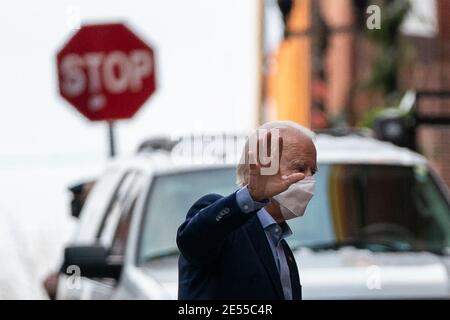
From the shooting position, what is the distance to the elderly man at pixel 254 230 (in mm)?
2676

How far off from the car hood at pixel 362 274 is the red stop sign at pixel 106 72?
14.7 ft

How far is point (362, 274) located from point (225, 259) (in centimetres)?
250

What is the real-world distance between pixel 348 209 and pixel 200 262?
2.69m

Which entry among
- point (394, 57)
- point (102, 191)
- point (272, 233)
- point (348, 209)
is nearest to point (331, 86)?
point (394, 57)

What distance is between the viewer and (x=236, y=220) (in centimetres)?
271

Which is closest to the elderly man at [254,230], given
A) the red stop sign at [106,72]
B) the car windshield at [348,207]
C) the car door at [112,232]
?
the car windshield at [348,207]

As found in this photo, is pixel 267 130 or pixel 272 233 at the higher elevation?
pixel 267 130

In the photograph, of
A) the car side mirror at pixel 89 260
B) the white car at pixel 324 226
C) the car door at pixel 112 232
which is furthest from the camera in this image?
the car door at pixel 112 232

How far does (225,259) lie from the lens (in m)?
2.81

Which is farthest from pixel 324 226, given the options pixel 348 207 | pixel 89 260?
pixel 89 260

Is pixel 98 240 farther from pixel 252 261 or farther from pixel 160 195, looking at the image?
pixel 252 261

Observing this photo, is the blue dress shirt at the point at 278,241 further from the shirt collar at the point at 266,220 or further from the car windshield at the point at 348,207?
the car windshield at the point at 348,207

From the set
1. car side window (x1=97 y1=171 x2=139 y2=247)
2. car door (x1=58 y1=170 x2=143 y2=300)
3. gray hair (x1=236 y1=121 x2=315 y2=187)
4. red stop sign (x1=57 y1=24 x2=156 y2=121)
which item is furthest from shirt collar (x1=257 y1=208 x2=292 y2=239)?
red stop sign (x1=57 y1=24 x2=156 y2=121)
